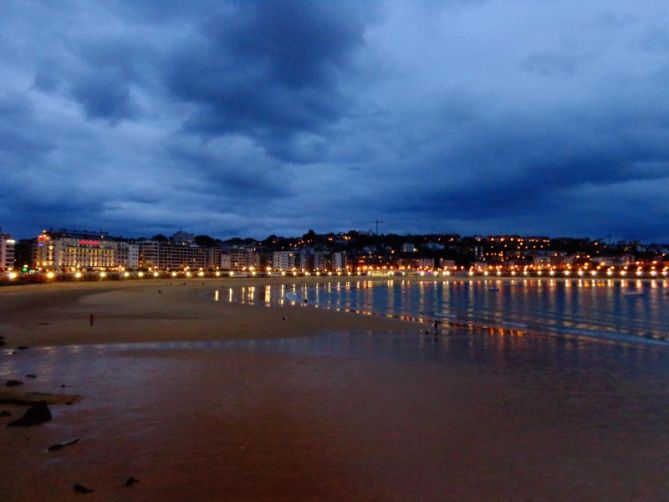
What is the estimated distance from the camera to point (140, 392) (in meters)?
11.2

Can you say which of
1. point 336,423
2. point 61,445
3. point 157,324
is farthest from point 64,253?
point 336,423

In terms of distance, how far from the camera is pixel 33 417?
8633 mm

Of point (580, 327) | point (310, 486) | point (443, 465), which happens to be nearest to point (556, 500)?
point (443, 465)

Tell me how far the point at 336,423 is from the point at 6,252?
193m

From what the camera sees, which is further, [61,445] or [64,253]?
[64,253]

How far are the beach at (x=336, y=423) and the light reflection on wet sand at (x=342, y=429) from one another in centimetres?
3

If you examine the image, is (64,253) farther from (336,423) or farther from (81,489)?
(81,489)

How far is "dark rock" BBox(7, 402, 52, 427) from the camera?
334 inches

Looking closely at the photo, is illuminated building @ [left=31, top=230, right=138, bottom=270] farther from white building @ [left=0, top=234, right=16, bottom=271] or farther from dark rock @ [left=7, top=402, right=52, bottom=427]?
dark rock @ [left=7, top=402, right=52, bottom=427]

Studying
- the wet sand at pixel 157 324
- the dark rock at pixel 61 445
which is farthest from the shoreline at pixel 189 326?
the dark rock at pixel 61 445

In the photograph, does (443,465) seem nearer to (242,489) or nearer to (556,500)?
(556,500)

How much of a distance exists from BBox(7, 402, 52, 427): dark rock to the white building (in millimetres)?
172511

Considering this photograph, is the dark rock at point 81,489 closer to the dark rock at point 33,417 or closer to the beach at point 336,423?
the beach at point 336,423

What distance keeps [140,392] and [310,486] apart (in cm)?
611
